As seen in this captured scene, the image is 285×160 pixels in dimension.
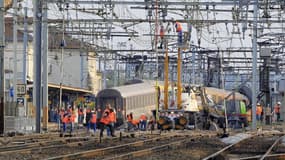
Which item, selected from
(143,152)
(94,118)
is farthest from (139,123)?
(143,152)

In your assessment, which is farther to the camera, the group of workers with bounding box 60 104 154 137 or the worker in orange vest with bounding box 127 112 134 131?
the worker in orange vest with bounding box 127 112 134 131

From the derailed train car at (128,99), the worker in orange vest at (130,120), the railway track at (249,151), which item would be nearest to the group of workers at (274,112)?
the derailed train car at (128,99)

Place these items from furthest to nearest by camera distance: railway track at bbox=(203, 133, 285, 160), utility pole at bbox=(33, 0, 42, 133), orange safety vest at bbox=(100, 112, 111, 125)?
1. utility pole at bbox=(33, 0, 42, 133)
2. orange safety vest at bbox=(100, 112, 111, 125)
3. railway track at bbox=(203, 133, 285, 160)

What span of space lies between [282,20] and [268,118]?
56.8 ft

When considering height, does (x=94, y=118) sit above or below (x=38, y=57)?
below

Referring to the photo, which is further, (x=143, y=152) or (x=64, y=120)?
(x=64, y=120)

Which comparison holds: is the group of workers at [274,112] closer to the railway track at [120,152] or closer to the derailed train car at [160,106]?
the derailed train car at [160,106]

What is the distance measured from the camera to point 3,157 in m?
18.4

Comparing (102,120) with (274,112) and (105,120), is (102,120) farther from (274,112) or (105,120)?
(274,112)

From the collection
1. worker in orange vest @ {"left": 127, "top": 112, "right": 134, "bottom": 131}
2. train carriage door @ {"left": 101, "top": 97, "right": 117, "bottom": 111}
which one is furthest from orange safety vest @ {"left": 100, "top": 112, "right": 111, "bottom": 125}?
train carriage door @ {"left": 101, "top": 97, "right": 117, "bottom": 111}

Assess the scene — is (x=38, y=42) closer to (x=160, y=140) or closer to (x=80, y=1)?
Answer: (x=80, y=1)

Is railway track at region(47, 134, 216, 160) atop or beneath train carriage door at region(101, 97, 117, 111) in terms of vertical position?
beneath

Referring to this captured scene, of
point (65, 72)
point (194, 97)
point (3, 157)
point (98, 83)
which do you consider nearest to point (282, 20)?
point (194, 97)

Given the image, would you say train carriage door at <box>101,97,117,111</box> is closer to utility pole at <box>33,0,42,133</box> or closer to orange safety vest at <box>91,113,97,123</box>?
orange safety vest at <box>91,113,97,123</box>
